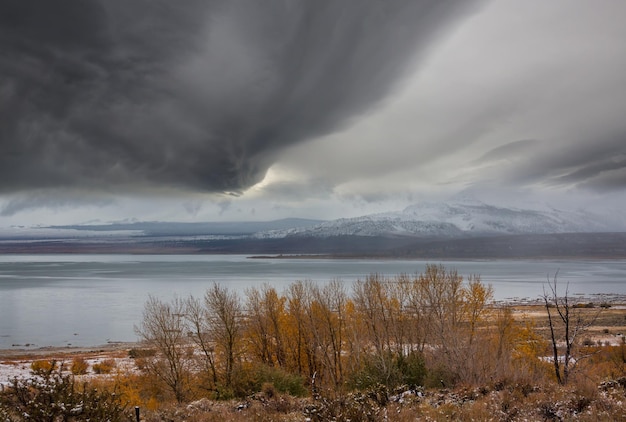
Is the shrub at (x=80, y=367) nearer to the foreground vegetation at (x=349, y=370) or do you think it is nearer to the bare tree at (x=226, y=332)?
the foreground vegetation at (x=349, y=370)

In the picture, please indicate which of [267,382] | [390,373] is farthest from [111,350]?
[390,373]

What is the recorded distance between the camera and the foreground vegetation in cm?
945

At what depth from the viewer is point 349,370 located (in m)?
27.9

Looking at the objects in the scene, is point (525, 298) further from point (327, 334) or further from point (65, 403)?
point (65, 403)

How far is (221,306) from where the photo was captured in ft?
104

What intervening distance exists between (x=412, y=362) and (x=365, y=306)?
14.9 metres

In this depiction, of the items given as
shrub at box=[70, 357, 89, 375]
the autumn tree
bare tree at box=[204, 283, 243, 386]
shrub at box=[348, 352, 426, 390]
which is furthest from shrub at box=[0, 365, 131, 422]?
shrub at box=[70, 357, 89, 375]

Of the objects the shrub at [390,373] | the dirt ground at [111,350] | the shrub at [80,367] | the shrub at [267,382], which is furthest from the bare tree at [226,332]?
the shrub at [390,373]

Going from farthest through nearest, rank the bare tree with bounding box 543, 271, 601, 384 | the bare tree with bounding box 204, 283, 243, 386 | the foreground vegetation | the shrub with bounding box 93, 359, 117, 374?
the shrub with bounding box 93, 359, 117, 374 → the bare tree with bounding box 204, 283, 243, 386 → the bare tree with bounding box 543, 271, 601, 384 → the foreground vegetation

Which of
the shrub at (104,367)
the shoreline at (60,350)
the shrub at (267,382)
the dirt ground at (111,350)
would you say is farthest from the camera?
the shoreline at (60,350)

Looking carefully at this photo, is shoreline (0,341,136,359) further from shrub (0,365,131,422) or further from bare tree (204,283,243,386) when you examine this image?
shrub (0,365,131,422)

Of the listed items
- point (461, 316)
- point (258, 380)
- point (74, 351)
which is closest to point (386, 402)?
point (258, 380)

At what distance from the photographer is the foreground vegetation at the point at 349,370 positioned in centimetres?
945

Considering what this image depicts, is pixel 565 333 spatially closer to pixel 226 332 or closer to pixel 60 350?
pixel 226 332
